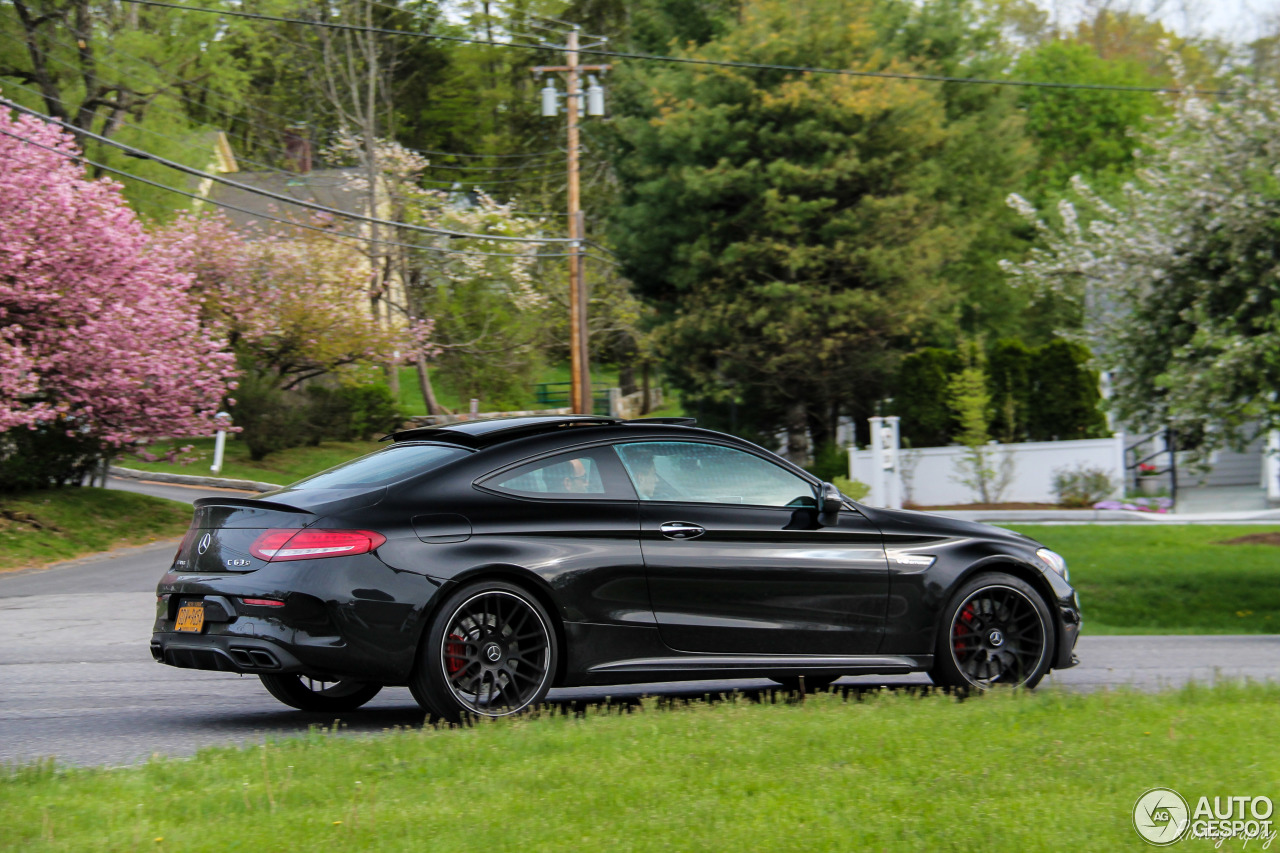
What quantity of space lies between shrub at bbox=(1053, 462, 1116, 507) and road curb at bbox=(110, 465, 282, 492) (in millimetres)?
16737

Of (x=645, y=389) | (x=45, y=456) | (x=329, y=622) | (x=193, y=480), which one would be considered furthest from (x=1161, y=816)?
(x=645, y=389)

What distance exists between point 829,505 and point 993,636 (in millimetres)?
1318

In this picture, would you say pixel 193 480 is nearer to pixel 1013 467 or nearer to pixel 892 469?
pixel 892 469

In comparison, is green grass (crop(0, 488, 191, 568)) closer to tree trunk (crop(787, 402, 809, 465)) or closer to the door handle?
tree trunk (crop(787, 402, 809, 465))

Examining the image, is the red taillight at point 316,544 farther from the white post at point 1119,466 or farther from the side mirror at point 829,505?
the white post at point 1119,466

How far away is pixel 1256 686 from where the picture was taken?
739 cm

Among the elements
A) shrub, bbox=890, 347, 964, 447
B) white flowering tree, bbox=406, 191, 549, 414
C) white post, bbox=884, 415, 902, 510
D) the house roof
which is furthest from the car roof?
the house roof

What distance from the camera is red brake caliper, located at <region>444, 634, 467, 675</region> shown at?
255 inches

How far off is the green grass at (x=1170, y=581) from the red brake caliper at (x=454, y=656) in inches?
349

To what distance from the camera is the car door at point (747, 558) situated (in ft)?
23.2

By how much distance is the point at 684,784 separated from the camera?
4977 mm

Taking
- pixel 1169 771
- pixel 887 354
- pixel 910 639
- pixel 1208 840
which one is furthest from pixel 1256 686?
pixel 887 354

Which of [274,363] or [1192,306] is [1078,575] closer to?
[1192,306]

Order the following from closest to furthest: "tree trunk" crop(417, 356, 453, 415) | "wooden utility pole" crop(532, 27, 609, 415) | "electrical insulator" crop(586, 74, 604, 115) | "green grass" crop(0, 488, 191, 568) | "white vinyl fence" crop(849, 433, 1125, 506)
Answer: "green grass" crop(0, 488, 191, 568)
"white vinyl fence" crop(849, 433, 1125, 506)
"wooden utility pole" crop(532, 27, 609, 415)
"electrical insulator" crop(586, 74, 604, 115)
"tree trunk" crop(417, 356, 453, 415)
